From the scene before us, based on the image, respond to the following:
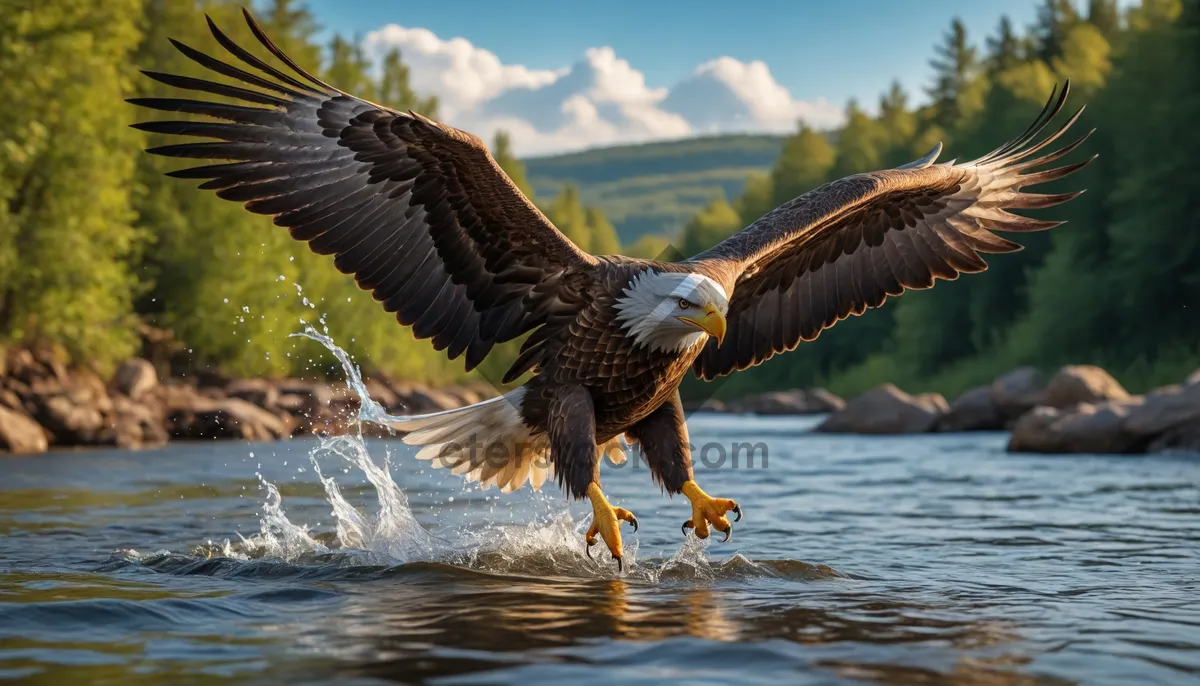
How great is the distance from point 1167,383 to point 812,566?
65.7 ft

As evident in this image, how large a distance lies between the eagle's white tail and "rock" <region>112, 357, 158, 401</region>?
1479 cm

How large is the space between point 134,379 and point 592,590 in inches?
672

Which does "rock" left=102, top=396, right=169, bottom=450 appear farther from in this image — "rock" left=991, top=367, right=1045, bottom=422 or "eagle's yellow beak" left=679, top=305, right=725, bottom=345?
"rock" left=991, top=367, right=1045, bottom=422

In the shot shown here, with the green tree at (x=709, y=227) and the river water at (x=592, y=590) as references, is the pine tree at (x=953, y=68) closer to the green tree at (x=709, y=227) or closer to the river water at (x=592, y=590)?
the green tree at (x=709, y=227)

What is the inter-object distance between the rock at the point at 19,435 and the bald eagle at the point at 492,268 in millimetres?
10446

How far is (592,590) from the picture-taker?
5.20 meters

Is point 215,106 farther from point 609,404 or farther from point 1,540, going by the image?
point 1,540

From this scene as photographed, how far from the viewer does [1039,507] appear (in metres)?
9.09

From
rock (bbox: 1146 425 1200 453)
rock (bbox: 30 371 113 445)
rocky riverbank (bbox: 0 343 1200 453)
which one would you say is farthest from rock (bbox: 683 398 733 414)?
rock (bbox: 1146 425 1200 453)

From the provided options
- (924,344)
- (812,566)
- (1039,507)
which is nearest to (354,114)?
(812,566)

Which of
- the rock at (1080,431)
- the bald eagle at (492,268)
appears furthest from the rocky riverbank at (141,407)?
the rock at (1080,431)

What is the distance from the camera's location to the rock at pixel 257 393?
74.1 feet

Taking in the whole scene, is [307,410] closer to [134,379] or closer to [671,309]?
[134,379]

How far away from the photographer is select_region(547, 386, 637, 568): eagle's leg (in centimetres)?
549
